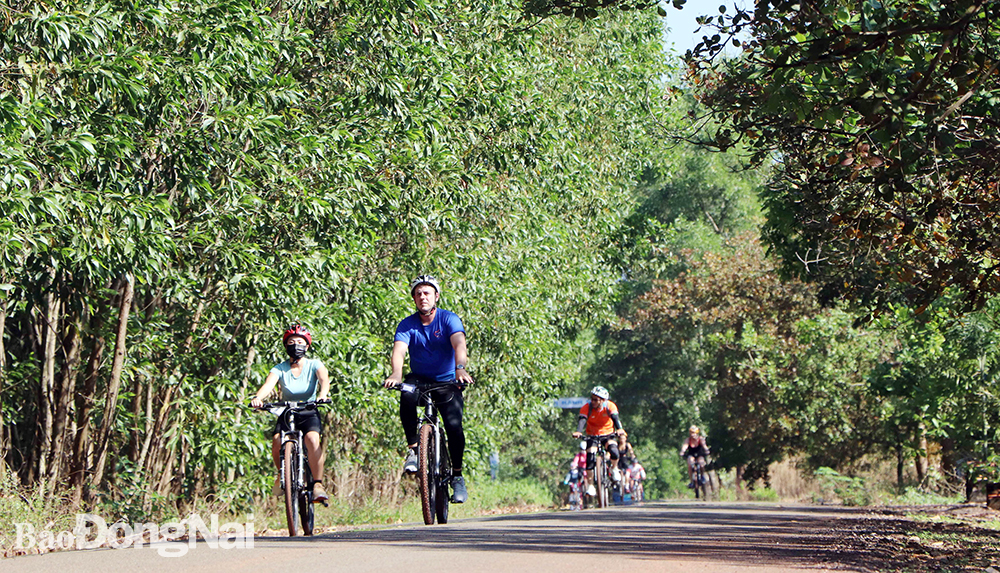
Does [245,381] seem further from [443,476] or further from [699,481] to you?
[699,481]

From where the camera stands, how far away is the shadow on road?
8.99 metres

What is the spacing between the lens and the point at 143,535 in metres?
13.1

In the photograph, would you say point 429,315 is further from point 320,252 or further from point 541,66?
point 541,66

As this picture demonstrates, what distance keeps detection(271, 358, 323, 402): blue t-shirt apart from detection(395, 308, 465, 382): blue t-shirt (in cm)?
101

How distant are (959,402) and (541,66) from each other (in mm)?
9543

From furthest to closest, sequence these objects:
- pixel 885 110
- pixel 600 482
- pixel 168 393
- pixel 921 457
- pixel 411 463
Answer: pixel 921 457, pixel 600 482, pixel 168 393, pixel 411 463, pixel 885 110

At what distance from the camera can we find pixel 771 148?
12.3 meters

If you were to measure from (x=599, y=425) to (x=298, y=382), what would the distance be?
8998 mm

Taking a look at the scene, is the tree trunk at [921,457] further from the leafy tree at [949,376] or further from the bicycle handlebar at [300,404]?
the bicycle handlebar at [300,404]

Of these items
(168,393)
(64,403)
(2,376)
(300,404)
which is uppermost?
(2,376)

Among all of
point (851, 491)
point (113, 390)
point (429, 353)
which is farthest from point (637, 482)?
point (429, 353)

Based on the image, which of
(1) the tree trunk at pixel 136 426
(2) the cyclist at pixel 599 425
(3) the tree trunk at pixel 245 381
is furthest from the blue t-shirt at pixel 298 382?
(2) the cyclist at pixel 599 425

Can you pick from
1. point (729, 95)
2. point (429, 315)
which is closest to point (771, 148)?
point (729, 95)

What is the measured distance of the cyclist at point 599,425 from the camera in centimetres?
1916
